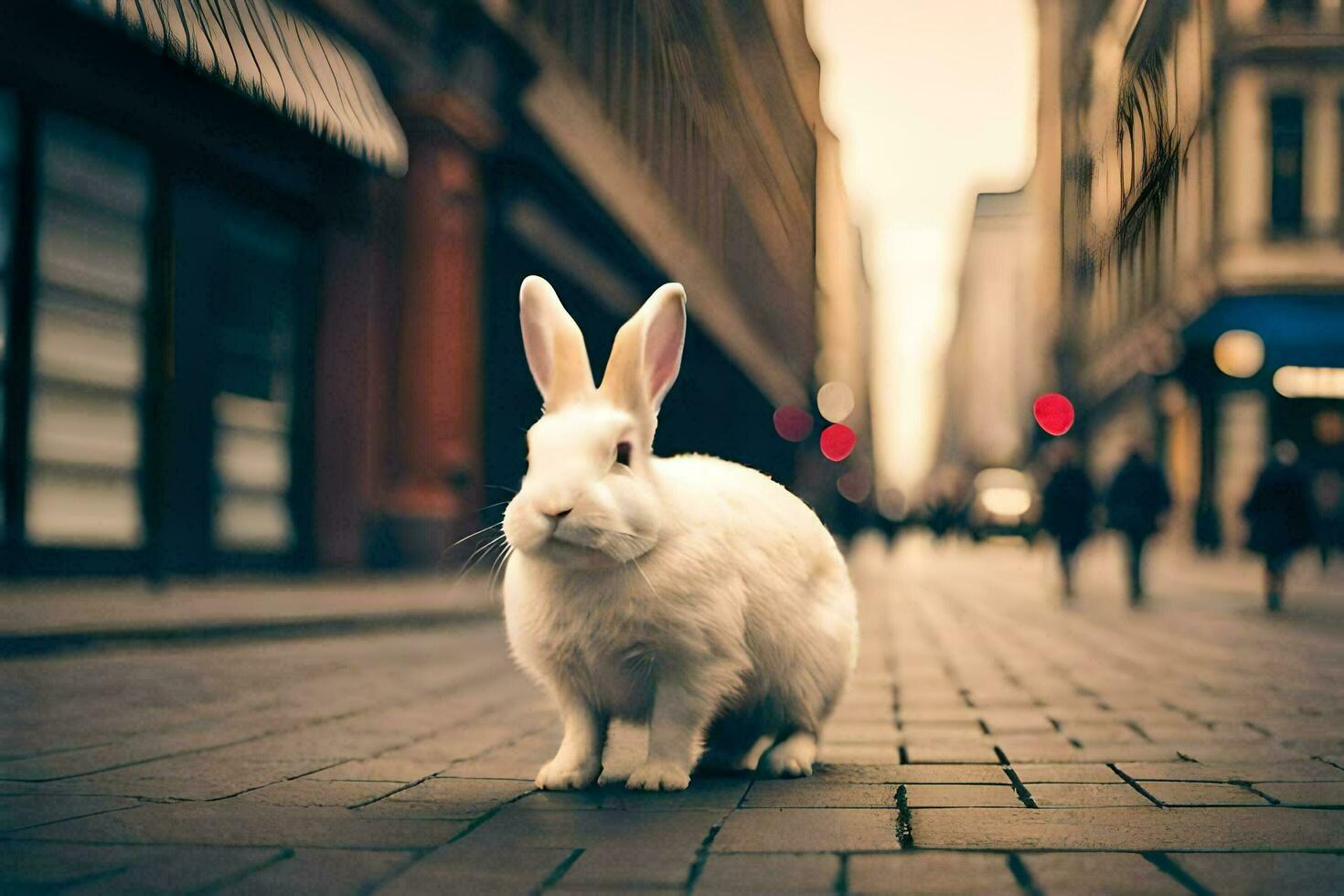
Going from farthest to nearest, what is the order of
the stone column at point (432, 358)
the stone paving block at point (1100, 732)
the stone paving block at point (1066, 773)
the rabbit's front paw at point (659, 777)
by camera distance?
the stone column at point (432, 358) < the stone paving block at point (1100, 732) < the stone paving block at point (1066, 773) < the rabbit's front paw at point (659, 777)

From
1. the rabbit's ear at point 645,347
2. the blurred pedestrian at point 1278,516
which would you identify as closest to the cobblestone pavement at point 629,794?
the rabbit's ear at point 645,347

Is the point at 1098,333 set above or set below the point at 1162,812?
above

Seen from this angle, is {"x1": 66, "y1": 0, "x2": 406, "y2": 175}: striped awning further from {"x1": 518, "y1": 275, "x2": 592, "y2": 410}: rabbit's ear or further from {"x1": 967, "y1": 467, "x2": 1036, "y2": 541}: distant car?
{"x1": 967, "y1": 467, "x2": 1036, "y2": 541}: distant car

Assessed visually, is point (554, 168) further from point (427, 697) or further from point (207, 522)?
point (427, 697)

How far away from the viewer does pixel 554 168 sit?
15.4 meters

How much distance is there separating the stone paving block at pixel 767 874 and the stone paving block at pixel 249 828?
594mm

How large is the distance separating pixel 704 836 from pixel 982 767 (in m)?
1.31

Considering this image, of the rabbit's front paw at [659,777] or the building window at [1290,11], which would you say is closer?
the building window at [1290,11]

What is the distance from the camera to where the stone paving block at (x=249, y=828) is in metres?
2.80

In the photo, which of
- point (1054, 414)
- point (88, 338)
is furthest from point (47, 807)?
point (1054, 414)

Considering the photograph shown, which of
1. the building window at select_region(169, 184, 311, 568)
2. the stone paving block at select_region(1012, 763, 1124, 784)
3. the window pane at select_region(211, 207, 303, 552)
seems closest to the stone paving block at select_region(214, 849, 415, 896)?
the stone paving block at select_region(1012, 763, 1124, 784)

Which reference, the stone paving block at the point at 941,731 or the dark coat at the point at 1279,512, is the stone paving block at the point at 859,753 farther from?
the dark coat at the point at 1279,512

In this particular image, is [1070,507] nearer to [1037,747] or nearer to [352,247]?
[352,247]

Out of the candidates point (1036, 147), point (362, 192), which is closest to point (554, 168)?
point (362, 192)
